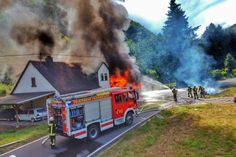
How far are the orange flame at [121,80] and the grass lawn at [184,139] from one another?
18132 millimetres

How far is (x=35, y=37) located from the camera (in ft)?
117

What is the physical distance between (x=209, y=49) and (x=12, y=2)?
155ft

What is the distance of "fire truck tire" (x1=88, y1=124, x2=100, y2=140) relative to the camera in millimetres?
14471

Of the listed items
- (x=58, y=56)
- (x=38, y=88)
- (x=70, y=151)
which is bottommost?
(x=70, y=151)

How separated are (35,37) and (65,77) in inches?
333

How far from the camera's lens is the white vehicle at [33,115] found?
2578cm

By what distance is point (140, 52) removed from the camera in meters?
59.4

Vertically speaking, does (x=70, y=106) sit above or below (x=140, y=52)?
below

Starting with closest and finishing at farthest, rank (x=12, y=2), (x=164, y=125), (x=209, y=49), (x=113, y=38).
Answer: (x=164, y=125) < (x=12, y=2) < (x=113, y=38) < (x=209, y=49)

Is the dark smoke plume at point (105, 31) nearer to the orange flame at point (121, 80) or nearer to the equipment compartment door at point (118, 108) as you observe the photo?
the orange flame at point (121, 80)

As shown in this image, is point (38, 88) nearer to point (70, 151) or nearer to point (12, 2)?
point (12, 2)

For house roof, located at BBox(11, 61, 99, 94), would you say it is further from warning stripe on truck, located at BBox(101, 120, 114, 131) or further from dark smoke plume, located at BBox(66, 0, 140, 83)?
warning stripe on truck, located at BBox(101, 120, 114, 131)

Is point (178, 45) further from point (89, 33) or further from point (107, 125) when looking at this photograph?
point (107, 125)

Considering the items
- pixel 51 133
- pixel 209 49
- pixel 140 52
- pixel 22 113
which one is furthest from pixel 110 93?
pixel 209 49
